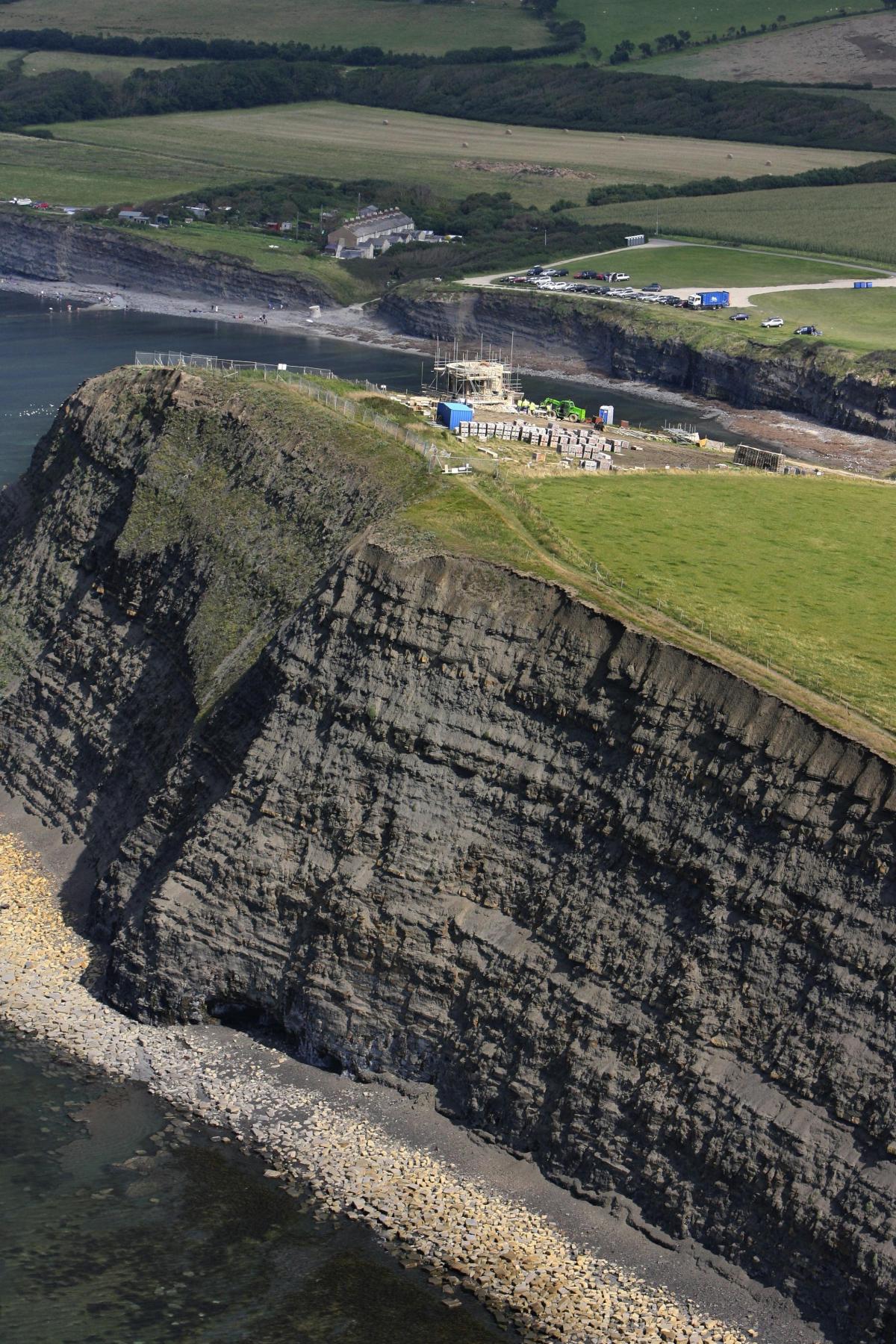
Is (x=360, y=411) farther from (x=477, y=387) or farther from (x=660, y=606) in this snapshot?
(x=660, y=606)

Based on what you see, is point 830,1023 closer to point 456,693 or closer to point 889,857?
point 889,857

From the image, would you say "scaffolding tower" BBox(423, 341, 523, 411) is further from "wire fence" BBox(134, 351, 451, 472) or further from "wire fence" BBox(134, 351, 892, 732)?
"wire fence" BBox(134, 351, 892, 732)

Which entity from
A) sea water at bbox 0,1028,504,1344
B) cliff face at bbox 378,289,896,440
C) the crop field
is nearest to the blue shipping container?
the crop field

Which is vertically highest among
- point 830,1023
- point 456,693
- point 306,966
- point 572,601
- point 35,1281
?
Result: point 572,601

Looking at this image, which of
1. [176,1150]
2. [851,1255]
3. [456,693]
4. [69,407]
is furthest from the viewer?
[69,407]

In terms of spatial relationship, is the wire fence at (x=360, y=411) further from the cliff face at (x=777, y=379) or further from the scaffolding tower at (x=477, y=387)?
the cliff face at (x=777, y=379)

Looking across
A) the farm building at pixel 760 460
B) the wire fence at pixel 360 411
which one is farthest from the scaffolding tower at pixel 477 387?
the farm building at pixel 760 460

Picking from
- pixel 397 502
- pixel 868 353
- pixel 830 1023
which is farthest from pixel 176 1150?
pixel 868 353
